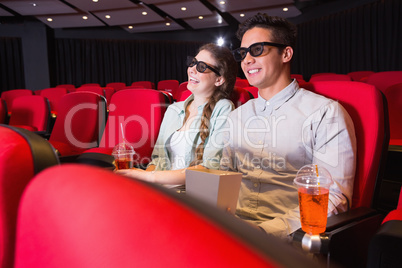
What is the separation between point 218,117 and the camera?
1.85 meters

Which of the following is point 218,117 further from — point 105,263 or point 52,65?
point 52,65

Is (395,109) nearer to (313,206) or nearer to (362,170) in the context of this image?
(362,170)

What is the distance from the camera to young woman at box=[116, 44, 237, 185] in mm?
1814

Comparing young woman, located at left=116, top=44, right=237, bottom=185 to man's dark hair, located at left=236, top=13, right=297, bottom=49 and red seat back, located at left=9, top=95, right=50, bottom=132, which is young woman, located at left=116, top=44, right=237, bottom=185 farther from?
red seat back, located at left=9, top=95, right=50, bottom=132

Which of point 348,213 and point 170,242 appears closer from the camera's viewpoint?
point 170,242

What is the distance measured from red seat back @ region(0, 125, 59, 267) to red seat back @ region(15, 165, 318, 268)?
20 centimetres

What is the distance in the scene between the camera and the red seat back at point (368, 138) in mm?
1265

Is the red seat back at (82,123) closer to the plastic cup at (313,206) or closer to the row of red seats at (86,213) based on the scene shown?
the plastic cup at (313,206)

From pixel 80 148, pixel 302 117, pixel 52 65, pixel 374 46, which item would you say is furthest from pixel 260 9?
pixel 302 117

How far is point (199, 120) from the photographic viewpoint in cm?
196

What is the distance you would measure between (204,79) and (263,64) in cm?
47

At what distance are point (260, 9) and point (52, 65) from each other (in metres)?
6.57

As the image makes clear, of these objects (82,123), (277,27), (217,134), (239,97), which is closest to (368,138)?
(277,27)

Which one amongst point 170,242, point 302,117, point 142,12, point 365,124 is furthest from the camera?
point 142,12
